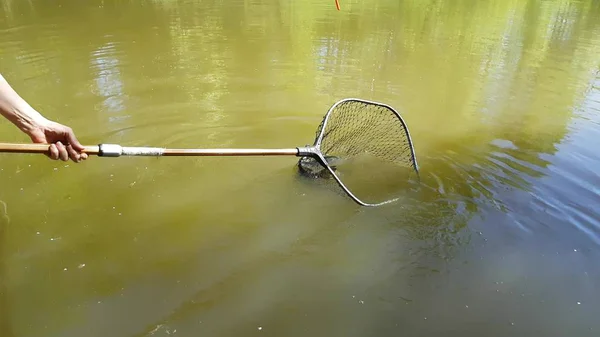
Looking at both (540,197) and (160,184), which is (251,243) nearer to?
(160,184)

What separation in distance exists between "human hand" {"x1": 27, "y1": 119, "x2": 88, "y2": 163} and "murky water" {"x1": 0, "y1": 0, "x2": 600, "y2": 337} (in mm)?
919

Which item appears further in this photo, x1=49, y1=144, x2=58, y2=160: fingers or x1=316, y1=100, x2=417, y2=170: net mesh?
x1=316, y1=100, x2=417, y2=170: net mesh

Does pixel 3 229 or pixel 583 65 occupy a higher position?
pixel 583 65

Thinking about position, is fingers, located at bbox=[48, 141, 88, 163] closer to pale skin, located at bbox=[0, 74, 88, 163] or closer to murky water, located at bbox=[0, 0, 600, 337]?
pale skin, located at bbox=[0, 74, 88, 163]

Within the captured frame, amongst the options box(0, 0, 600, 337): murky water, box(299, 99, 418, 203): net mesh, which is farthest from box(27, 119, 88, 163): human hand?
box(299, 99, 418, 203): net mesh

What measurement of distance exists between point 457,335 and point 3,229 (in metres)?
3.42

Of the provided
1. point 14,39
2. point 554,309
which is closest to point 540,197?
point 554,309

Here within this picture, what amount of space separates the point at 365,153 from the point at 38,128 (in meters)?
3.37

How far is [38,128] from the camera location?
2.65m

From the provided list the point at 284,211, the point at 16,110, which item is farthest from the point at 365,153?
the point at 16,110

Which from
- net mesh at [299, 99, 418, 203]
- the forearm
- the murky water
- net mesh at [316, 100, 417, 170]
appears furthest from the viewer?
net mesh at [316, 100, 417, 170]

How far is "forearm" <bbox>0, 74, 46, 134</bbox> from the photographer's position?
2451 millimetres

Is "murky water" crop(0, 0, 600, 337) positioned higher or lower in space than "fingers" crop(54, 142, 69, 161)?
lower

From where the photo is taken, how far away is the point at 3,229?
10.9ft
